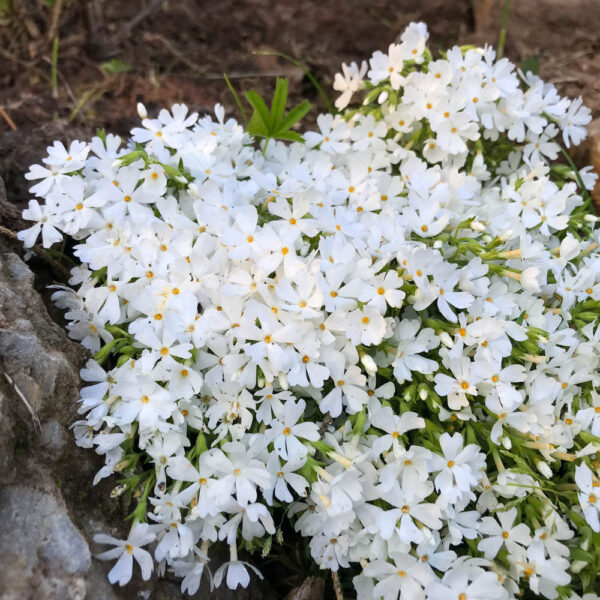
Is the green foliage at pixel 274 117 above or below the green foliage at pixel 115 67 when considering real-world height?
above

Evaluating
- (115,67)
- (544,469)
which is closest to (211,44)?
(115,67)

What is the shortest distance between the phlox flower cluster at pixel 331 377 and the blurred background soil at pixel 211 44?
1504 millimetres

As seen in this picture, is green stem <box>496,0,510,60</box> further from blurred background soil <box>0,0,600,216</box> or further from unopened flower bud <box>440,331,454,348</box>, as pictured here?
unopened flower bud <box>440,331,454,348</box>

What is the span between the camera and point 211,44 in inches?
184

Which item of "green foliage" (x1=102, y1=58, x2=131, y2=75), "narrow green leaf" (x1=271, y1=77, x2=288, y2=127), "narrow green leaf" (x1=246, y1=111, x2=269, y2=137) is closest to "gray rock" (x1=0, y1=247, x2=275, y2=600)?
"narrow green leaf" (x1=246, y1=111, x2=269, y2=137)

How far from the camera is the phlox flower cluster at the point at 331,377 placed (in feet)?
7.58

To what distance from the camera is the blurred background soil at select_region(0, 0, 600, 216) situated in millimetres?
4082

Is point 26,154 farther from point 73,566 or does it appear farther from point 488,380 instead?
point 488,380

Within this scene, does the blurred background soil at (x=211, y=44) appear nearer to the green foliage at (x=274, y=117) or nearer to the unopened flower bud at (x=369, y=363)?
the green foliage at (x=274, y=117)

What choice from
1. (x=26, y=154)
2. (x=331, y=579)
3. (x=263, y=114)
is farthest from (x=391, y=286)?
(x=26, y=154)

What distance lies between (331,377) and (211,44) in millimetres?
3131

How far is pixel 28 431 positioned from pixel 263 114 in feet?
5.25

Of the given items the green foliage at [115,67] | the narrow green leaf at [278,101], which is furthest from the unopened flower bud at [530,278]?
the green foliage at [115,67]

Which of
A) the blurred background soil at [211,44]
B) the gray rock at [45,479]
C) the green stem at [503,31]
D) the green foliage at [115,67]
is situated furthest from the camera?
the green foliage at [115,67]
